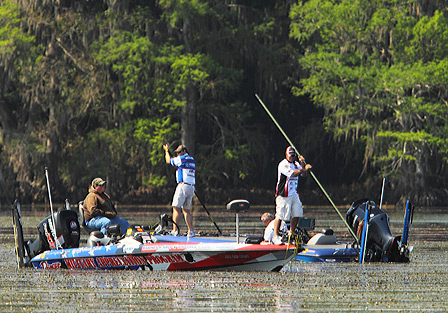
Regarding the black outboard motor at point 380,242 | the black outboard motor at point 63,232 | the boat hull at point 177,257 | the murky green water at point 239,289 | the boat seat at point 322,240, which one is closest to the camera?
the murky green water at point 239,289

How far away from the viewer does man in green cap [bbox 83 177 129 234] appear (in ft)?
55.1

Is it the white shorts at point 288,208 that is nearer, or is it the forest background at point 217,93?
the white shorts at point 288,208

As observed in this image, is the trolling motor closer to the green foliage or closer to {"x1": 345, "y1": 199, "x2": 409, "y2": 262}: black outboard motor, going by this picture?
{"x1": 345, "y1": 199, "x2": 409, "y2": 262}: black outboard motor

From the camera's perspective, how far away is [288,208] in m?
16.9

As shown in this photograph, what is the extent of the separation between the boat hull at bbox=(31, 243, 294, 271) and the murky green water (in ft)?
0.84

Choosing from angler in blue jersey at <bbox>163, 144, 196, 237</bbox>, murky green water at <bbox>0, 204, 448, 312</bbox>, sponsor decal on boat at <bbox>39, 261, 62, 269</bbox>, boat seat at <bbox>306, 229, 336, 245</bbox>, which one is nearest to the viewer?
murky green water at <bbox>0, 204, 448, 312</bbox>

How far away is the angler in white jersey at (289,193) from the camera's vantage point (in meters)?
16.8

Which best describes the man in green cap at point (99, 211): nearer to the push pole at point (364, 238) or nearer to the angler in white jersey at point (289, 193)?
the angler in white jersey at point (289, 193)

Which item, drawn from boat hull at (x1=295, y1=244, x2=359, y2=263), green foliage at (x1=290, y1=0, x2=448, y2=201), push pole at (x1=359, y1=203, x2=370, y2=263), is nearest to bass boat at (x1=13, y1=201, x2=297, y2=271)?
boat hull at (x1=295, y1=244, x2=359, y2=263)

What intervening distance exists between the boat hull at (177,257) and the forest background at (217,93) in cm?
2962

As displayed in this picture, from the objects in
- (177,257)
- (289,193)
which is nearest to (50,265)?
(177,257)

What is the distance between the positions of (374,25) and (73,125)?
1294 cm

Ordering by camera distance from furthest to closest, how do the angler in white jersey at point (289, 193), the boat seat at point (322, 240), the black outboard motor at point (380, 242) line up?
the boat seat at point (322, 240), the angler in white jersey at point (289, 193), the black outboard motor at point (380, 242)

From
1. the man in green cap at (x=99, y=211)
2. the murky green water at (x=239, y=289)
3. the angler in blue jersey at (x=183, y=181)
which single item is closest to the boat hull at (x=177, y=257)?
the murky green water at (x=239, y=289)
